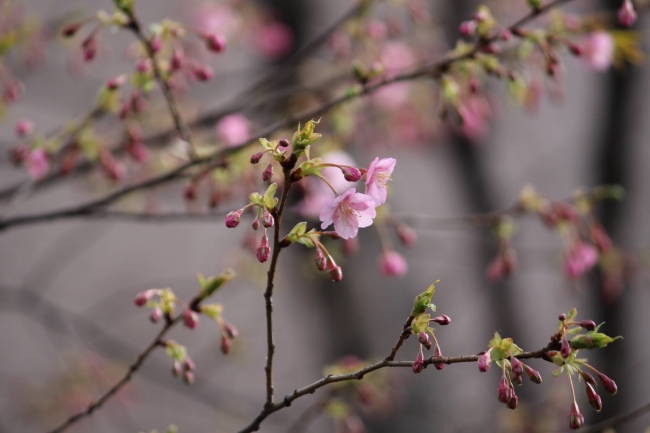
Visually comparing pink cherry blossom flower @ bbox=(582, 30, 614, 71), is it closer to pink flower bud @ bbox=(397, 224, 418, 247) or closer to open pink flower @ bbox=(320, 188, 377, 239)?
pink flower bud @ bbox=(397, 224, 418, 247)

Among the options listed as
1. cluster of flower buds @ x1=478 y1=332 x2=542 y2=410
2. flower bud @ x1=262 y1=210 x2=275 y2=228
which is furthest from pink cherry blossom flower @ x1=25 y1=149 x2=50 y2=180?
cluster of flower buds @ x1=478 y1=332 x2=542 y2=410

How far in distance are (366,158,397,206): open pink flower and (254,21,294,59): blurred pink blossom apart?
1.20 meters

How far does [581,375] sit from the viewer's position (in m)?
0.42

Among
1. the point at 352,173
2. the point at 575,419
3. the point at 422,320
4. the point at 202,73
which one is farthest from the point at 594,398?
the point at 202,73

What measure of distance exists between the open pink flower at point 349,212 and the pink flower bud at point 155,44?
0.31 m

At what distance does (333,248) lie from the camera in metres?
1.15

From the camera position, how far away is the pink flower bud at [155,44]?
639mm

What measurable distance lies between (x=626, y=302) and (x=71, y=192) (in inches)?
101

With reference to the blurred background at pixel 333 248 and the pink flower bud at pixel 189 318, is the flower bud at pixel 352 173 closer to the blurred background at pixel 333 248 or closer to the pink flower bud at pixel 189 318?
the pink flower bud at pixel 189 318

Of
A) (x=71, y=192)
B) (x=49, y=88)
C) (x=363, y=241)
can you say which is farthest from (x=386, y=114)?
(x=71, y=192)

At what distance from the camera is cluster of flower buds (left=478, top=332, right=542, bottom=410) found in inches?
16.1

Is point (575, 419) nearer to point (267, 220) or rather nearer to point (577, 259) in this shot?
point (267, 220)

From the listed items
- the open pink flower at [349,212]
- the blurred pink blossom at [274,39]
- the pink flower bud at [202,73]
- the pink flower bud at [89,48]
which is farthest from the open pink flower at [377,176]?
the blurred pink blossom at [274,39]

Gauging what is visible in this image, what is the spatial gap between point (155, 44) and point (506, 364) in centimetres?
49
